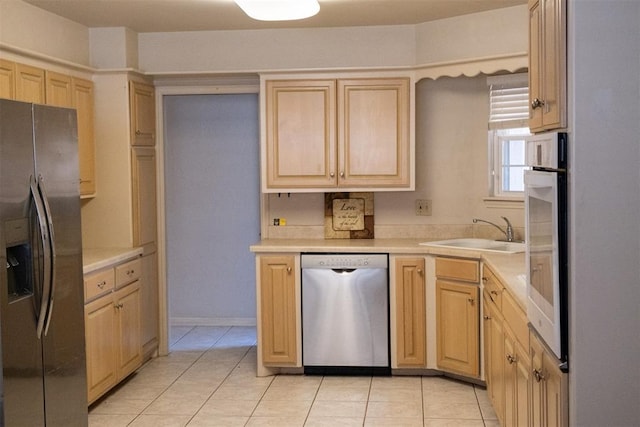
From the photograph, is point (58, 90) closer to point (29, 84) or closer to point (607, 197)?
point (29, 84)

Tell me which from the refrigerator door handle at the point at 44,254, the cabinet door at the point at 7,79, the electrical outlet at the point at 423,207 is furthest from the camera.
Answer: the electrical outlet at the point at 423,207

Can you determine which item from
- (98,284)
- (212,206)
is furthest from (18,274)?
(212,206)

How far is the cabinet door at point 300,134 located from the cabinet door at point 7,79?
1772 millimetres

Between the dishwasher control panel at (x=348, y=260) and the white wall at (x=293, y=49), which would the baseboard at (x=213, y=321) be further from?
the white wall at (x=293, y=49)

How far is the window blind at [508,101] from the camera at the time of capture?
5488mm

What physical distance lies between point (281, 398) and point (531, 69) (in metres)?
2.80

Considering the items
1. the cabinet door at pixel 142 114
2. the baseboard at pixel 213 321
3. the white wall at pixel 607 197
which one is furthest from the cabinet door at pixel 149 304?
the white wall at pixel 607 197

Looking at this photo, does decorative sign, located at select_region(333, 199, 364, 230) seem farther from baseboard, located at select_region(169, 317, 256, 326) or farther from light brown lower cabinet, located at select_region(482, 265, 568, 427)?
baseboard, located at select_region(169, 317, 256, 326)

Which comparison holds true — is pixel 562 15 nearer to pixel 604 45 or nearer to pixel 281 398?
pixel 604 45

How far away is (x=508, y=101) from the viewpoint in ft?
18.4

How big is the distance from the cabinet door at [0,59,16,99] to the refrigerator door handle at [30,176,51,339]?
0.92m

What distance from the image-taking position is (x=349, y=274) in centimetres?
539

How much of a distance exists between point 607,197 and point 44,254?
2.39 meters

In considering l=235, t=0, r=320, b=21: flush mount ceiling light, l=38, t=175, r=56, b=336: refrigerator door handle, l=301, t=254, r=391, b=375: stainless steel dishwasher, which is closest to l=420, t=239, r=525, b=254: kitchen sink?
l=301, t=254, r=391, b=375: stainless steel dishwasher
